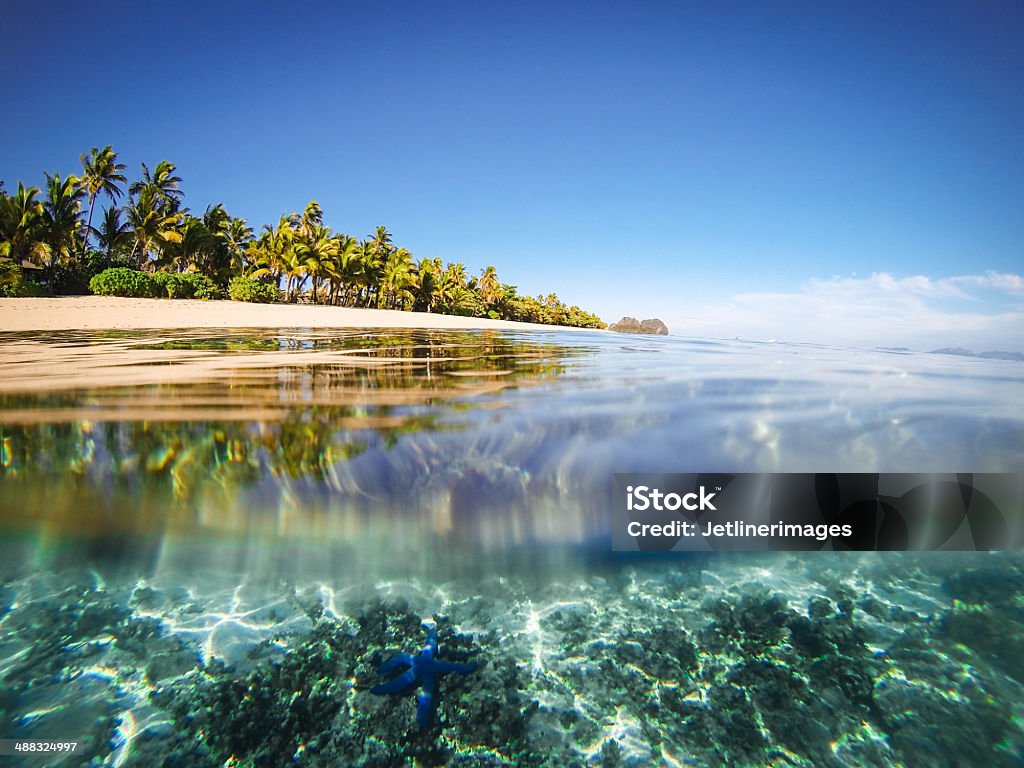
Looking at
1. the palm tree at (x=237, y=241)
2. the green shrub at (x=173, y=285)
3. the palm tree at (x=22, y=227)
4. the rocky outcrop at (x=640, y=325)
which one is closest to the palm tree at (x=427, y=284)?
the palm tree at (x=237, y=241)

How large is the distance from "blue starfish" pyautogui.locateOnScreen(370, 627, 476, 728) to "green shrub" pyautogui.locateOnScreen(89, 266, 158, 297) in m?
34.3

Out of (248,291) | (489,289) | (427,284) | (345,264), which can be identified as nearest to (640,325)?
(489,289)

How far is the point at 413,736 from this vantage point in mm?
2715

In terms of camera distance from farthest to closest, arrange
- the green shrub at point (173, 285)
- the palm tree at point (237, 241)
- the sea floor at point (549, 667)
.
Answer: the palm tree at point (237, 241) < the green shrub at point (173, 285) < the sea floor at point (549, 667)

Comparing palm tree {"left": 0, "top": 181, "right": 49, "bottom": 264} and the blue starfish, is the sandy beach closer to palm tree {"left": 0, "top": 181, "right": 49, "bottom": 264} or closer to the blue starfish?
palm tree {"left": 0, "top": 181, "right": 49, "bottom": 264}

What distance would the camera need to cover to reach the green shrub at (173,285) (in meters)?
28.9

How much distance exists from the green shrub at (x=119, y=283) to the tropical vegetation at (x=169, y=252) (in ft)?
0.20

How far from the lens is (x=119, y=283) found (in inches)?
1077

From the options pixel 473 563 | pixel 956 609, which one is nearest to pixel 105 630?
pixel 473 563

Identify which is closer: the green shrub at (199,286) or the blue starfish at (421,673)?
the blue starfish at (421,673)

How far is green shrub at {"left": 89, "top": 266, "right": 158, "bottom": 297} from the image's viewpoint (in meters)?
27.3

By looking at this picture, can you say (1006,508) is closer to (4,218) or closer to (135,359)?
(135,359)

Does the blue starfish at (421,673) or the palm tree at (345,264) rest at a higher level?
the palm tree at (345,264)

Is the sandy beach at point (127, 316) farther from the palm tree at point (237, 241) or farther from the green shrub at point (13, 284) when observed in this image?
the palm tree at point (237, 241)
